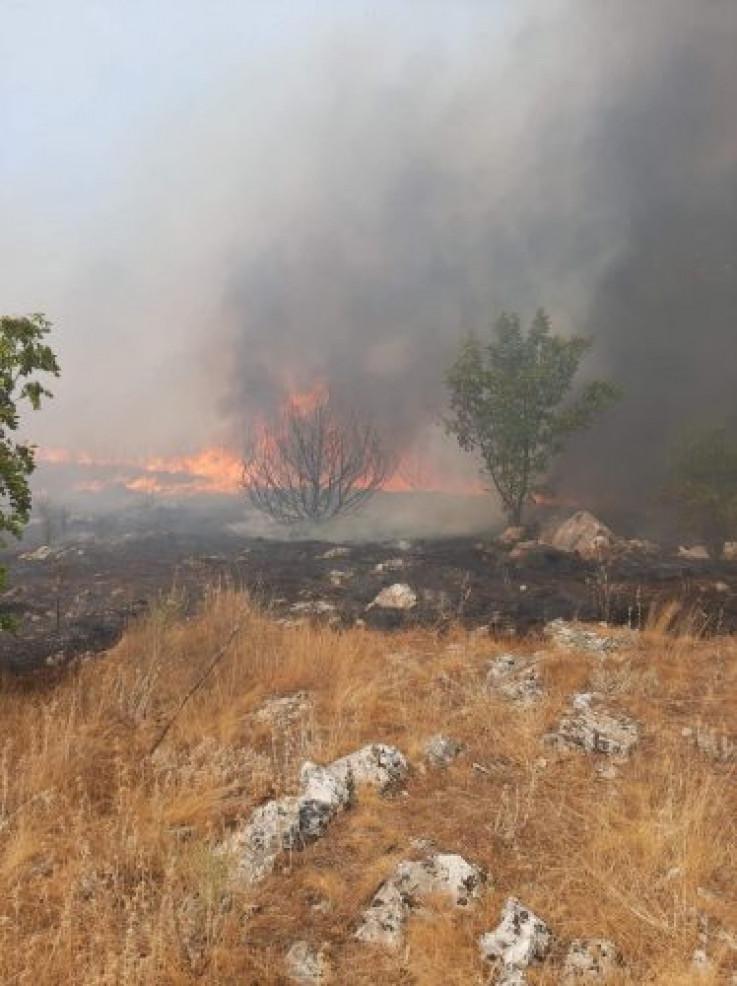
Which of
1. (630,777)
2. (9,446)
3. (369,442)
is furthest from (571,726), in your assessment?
(369,442)

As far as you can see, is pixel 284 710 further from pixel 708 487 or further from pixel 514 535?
pixel 708 487

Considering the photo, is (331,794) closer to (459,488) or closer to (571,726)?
(571,726)

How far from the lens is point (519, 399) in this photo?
25156 mm

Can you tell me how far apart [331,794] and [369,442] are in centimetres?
2582

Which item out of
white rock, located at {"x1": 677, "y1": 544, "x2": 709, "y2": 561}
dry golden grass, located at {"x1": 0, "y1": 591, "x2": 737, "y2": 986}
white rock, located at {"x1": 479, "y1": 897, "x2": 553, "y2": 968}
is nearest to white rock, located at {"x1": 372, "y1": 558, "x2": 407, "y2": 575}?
dry golden grass, located at {"x1": 0, "y1": 591, "x2": 737, "y2": 986}

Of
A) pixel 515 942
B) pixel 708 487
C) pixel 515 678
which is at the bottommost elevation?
pixel 515 942

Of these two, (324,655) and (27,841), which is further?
(324,655)

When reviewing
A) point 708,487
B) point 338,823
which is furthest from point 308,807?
point 708,487

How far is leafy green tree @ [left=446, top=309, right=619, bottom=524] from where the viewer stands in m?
25.2

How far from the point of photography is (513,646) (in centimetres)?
1048

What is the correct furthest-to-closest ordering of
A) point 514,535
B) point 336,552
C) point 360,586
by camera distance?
point 514,535
point 336,552
point 360,586

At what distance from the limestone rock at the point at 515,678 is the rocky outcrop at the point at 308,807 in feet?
7.39

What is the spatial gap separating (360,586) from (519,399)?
41.4ft

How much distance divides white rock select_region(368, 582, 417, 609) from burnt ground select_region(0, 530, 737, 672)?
31 cm
